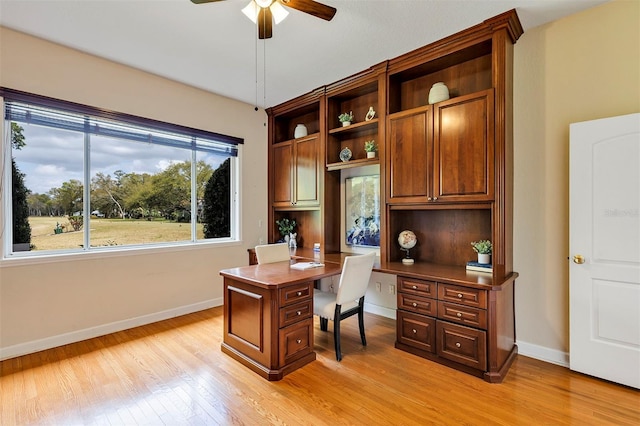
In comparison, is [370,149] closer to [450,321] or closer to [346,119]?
[346,119]

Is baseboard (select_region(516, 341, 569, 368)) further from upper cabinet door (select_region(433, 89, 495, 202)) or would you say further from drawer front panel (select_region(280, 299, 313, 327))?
drawer front panel (select_region(280, 299, 313, 327))

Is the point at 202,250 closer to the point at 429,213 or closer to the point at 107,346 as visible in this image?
the point at 107,346

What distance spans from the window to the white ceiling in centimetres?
70

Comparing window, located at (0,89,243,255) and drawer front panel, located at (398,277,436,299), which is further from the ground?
window, located at (0,89,243,255)

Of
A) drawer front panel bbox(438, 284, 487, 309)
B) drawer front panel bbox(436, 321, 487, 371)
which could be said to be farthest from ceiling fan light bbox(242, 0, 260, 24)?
drawer front panel bbox(436, 321, 487, 371)

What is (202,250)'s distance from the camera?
162 inches

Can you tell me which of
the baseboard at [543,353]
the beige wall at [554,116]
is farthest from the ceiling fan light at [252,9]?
the baseboard at [543,353]

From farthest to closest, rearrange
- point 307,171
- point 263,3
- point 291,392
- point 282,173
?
point 282,173 < point 307,171 < point 291,392 < point 263,3

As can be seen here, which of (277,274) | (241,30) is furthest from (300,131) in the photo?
(277,274)

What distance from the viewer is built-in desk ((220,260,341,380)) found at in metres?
2.41

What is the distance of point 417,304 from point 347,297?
0.65 metres

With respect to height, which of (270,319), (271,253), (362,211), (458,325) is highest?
(362,211)

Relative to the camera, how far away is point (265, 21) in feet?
7.35

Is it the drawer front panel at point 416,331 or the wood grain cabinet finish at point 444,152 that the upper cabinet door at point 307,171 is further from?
the drawer front panel at point 416,331
